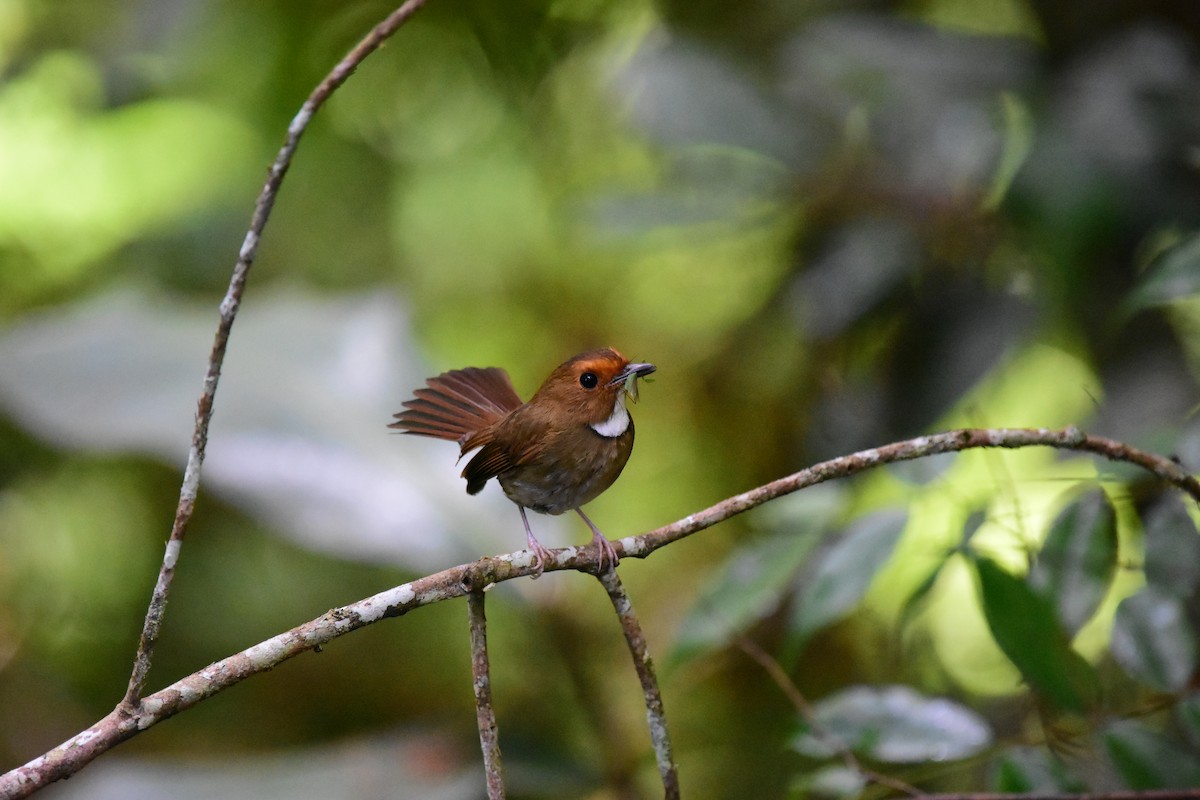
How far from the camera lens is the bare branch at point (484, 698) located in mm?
1178

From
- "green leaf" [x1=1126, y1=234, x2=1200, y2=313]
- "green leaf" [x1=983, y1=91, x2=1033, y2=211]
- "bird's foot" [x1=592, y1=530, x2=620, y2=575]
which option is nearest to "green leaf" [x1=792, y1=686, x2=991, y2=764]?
"bird's foot" [x1=592, y1=530, x2=620, y2=575]

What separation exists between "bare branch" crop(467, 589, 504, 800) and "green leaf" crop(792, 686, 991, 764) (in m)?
0.64

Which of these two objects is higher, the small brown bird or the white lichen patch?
the small brown bird

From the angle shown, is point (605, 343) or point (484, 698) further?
point (605, 343)

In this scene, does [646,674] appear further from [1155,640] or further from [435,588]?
[1155,640]

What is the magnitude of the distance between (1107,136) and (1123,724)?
4.42 ft

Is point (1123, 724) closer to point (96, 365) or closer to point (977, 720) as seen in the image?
point (977, 720)

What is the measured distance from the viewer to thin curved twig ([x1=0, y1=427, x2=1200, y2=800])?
1.02 meters

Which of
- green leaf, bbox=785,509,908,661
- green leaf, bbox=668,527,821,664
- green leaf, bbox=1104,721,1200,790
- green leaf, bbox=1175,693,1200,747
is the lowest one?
green leaf, bbox=1104,721,1200,790

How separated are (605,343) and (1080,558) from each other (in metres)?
2.49

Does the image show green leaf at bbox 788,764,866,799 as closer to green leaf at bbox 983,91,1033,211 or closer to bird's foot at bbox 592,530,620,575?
bird's foot at bbox 592,530,620,575

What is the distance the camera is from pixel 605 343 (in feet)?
13.0

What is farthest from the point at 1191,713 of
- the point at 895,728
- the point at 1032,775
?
the point at 895,728

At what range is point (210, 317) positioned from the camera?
3236mm
